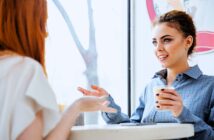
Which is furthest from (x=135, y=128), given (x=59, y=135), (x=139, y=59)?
(x=139, y=59)

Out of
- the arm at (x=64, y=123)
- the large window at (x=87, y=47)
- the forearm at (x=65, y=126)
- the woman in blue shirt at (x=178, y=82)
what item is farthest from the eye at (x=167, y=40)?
the large window at (x=87, y=47)

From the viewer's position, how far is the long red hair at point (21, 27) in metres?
0.92

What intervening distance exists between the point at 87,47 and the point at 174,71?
128 centimetres

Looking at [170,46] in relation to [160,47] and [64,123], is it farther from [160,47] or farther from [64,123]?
[64,123]

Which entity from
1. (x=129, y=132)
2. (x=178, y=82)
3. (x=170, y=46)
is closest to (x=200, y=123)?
(x=178, y=82)

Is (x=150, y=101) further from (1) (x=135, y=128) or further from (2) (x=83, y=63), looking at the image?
(2) (x=83, y=63)

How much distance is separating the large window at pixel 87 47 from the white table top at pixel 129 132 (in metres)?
1.59

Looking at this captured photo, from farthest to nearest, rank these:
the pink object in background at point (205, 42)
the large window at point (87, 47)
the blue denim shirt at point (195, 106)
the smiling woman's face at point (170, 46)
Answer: the large window at point (87, 47)
the pink object in background at point (205, 42)
the smiling woman's face at point (170, 46)
the blue denim shirt at point (195, 106)

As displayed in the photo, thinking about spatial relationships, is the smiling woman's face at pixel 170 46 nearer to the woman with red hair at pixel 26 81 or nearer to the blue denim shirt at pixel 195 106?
the blue denim shirt at pixel 195 106

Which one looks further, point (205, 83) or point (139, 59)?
point (139, 59)

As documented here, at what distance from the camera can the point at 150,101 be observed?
1.77m

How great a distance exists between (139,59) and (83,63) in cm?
48

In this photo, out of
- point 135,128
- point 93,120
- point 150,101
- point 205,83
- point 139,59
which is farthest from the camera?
point 139,59

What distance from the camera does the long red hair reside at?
0.92 meters
